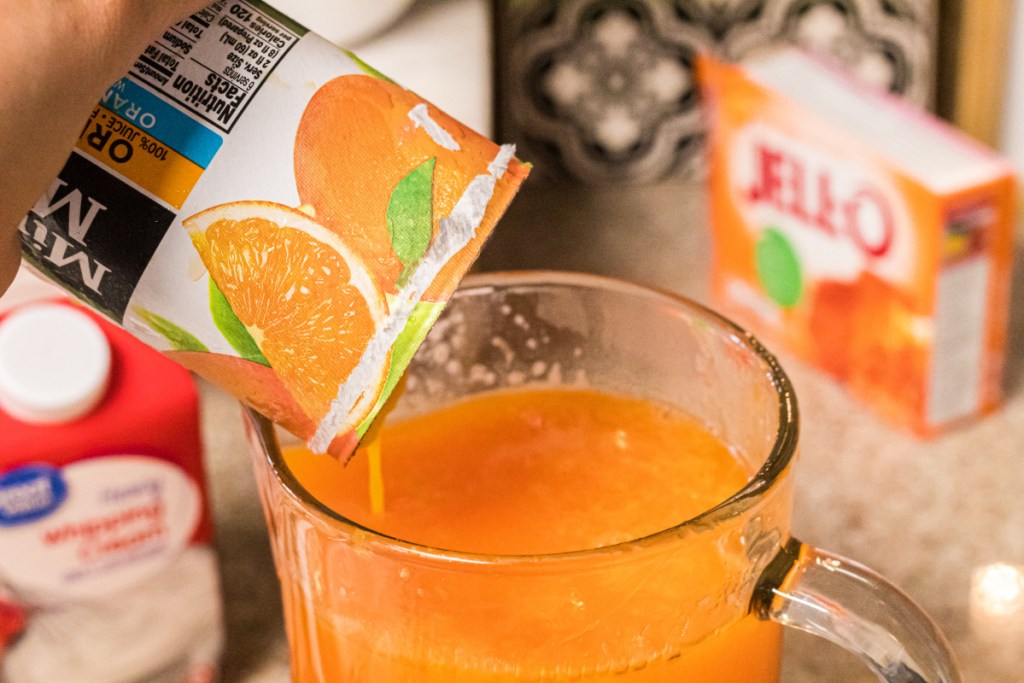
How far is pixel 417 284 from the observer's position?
388mm

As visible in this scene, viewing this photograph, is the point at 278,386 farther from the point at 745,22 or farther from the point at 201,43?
the point at 745,22

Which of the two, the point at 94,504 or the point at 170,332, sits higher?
the point at 170,332

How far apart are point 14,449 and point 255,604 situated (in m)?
0.20

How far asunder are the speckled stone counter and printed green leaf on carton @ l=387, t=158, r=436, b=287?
355 mm

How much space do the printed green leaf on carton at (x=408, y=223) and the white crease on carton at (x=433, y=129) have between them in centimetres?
2

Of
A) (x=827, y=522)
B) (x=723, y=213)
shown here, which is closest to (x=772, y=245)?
(x=723, y=213)

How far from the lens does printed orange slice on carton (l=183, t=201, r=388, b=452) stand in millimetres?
389

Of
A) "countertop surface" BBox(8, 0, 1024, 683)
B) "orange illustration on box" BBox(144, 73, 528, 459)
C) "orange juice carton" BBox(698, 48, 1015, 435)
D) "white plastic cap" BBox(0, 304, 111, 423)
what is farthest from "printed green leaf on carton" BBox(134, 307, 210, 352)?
"orange juice carton" BBox(698, 48, 1015, 435)

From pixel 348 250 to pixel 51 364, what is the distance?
0.24 m

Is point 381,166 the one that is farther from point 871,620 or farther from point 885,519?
point 885,519

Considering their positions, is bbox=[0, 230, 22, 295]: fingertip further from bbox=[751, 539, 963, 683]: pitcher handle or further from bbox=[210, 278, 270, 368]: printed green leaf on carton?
bbox=[751, 539, 963, 683]: pitcher handle

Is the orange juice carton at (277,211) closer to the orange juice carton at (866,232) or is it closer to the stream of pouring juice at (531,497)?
the stream of pouring juice at (531,497)


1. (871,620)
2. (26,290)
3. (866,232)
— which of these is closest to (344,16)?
(26,290)

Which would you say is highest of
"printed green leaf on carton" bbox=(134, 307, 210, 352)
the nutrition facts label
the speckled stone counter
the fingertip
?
the nutrition facts label
